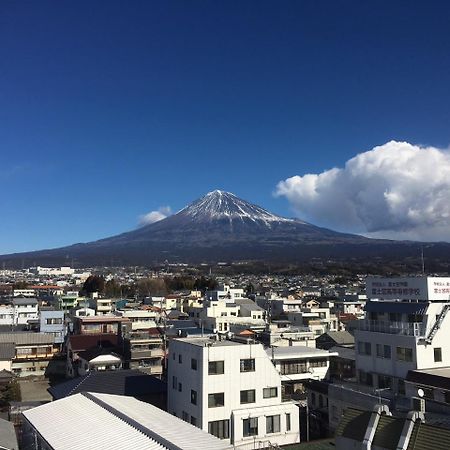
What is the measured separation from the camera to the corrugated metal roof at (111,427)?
10.8 metres

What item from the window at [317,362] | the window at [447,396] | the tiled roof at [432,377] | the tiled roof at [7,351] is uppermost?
the tiled roof at [432,377]

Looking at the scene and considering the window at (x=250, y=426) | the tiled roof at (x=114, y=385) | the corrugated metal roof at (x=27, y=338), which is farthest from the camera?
the corrugated metal roof at (x=27, y=338)

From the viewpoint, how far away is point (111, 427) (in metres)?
11.9

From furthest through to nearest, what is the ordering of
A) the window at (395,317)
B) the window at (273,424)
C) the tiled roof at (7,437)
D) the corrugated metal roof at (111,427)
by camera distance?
the window at (395,317) → the window at (273,424) → the tiled roof at (7,437) → the corrugated metal roof at (111,427)

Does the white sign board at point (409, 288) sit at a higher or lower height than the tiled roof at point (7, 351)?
higher

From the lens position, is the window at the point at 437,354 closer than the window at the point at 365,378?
Yes

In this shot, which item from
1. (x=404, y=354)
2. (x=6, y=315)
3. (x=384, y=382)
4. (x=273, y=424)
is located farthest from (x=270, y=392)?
(x=6, y=315)

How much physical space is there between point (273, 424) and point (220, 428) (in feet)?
5.48

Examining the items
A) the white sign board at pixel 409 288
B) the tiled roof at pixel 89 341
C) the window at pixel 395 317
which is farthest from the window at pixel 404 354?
the tiled roof at pixel 89 341

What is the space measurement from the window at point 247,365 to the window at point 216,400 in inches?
42.4

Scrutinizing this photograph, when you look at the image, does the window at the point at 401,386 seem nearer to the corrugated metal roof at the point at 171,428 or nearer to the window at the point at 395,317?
the window at the point at 395,317

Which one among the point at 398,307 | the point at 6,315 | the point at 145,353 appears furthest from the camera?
the point at 6,315

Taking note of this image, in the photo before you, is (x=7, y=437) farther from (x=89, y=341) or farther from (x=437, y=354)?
(x=89, y=341)

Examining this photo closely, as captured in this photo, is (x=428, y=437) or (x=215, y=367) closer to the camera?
(x=428, y=437)
